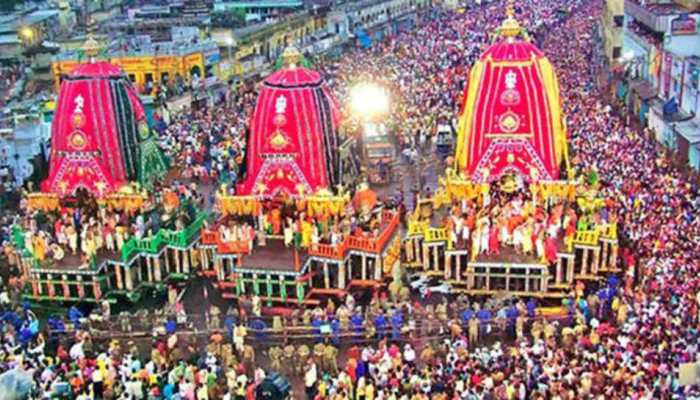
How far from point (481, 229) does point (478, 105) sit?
13.8 ft

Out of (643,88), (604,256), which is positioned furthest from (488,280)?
(643,88)

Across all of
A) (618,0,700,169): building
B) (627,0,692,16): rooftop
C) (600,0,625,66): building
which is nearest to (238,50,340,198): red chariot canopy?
(618,0,700,169): building

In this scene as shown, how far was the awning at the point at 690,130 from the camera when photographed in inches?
1410

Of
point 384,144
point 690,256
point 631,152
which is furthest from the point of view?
point 384,144

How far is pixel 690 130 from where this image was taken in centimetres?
3697

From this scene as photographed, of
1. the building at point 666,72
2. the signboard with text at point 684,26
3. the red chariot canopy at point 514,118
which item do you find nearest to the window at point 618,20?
the building at point 666,72

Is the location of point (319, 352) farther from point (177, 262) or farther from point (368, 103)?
point (368, 103)

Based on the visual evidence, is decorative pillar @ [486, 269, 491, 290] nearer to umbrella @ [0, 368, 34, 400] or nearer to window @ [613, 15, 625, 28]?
umbrella @ [0, 368, 34, 400]

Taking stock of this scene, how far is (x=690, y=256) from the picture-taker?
84.6 feet

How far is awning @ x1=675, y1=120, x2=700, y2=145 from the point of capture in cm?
3581

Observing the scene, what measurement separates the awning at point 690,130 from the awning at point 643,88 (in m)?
6.94

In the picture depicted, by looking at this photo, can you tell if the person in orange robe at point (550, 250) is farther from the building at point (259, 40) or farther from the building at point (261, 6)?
the building at point (261, 6)

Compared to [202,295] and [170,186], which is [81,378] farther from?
[170,186]

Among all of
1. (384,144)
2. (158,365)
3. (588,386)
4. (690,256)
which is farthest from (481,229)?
(384,144)
